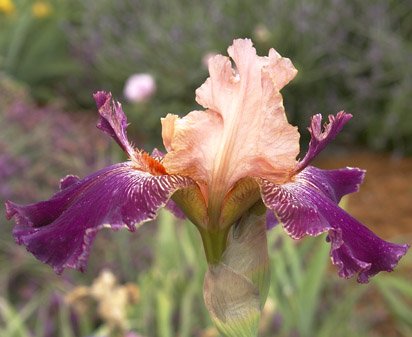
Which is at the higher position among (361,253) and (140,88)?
(361,253)

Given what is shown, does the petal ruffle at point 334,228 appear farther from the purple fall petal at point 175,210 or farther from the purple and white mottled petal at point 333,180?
the purple fall petal at point 175,210

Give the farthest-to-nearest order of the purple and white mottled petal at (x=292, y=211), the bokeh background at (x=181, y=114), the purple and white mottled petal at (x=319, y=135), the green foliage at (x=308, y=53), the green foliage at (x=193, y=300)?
the green foliage at (x=308, y=53)
the bokeh background at (x=181, y=114)
the green foliage at (x=193, y=300)
the purple and white mottled petal at (x=319, y=135)
the purple and white mottled petal at (x=292, y=211)

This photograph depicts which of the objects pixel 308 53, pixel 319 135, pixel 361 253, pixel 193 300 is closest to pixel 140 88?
pixel 308 53

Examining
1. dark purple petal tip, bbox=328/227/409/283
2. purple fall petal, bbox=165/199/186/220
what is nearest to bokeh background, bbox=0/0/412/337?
purple fall petal, bbox=165/199/186/220

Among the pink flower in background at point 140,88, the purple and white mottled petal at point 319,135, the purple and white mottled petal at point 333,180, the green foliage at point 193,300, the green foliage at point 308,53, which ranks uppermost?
the purple and white mottled petal at point 319,135

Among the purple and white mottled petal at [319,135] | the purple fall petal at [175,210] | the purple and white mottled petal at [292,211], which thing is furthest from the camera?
the purple fall petal at [175,210]

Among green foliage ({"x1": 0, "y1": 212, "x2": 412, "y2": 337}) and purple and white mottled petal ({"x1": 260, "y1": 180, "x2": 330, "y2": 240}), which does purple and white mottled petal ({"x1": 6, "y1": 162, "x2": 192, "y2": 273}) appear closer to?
purple and white mottled petal ({"x1": 260, "y1": 180, "x2": 330, "y2": 240})

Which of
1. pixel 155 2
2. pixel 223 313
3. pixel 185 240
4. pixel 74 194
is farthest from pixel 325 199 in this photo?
pixel 155 2

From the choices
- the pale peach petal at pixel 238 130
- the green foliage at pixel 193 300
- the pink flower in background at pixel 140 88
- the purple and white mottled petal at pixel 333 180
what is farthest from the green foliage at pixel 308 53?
the pale peach petal at pixel 238 130

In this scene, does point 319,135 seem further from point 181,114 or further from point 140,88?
point 181,114
